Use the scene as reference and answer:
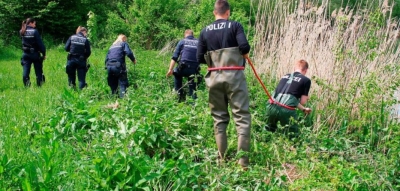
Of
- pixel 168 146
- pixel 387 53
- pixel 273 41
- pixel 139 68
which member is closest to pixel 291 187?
pixel 168 146

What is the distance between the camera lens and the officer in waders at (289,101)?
5484 millimetres

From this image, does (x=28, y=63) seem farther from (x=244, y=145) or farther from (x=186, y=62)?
(x=244, y=145)

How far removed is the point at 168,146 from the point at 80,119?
1220 mm

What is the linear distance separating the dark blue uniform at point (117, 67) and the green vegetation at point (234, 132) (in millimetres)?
393

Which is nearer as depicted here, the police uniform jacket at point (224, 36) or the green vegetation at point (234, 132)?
the green vegetation at point (234, 132)

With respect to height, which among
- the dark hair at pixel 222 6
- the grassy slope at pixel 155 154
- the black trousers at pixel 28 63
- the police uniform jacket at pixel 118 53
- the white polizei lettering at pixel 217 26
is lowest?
the grassy slope at pixel 155 154

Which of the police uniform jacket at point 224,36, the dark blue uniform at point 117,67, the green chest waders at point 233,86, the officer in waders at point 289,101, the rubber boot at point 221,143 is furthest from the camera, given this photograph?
the dark blue uniform at point 117,67

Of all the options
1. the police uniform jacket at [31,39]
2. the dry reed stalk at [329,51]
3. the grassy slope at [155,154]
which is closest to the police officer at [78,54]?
the police uniform jacket at [31,39]

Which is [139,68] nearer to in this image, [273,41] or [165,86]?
[165,86]

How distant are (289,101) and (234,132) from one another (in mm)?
876

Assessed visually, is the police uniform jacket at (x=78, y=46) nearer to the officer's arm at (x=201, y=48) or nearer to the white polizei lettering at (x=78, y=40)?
the white polizei lettering at (x=78, y=40)

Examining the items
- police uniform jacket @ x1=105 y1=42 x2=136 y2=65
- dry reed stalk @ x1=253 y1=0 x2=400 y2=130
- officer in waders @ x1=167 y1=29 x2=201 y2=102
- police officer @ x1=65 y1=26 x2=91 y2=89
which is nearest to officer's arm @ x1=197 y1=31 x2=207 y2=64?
dry reed stalk @ x1=253 y1=0 x2=400 y2=130

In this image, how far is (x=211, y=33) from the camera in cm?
446

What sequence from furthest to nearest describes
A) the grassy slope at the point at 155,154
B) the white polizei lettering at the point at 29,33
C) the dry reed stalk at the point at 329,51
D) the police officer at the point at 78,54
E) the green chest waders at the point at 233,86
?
the white polizei lettering at the point at 29,33
the police officer at the point at 78,54
the dry reed stalk at the point at 329,51
the green chest waders at the point at 233,86
the grassy slope at the point at 155,154
